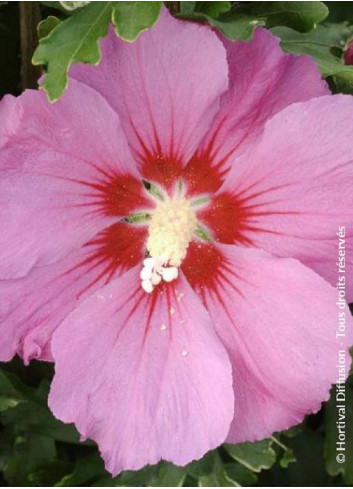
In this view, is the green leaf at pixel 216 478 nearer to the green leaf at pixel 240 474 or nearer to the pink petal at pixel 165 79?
the green leaf at pixel 240 474

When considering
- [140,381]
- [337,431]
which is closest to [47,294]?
[140,381]

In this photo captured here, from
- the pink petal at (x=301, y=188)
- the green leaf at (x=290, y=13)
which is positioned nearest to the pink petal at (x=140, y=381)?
the pink petal at (x=301, y=188)

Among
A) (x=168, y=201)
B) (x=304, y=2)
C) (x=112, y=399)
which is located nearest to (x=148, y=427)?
(x=112, y=399)

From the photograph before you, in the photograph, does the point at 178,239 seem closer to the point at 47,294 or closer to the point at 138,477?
the point at 47,294

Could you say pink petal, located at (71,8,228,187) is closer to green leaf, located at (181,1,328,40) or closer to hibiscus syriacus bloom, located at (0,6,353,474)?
hibiscus syriacus bloom, located at (0,6,353,474)

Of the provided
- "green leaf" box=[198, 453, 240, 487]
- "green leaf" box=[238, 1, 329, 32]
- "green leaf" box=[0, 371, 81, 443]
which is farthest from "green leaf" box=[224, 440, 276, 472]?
"green leaf" box=[238, 1, 329, 32]

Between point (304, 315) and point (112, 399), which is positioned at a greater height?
point (304, 315)

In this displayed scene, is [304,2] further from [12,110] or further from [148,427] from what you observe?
[148,427]
